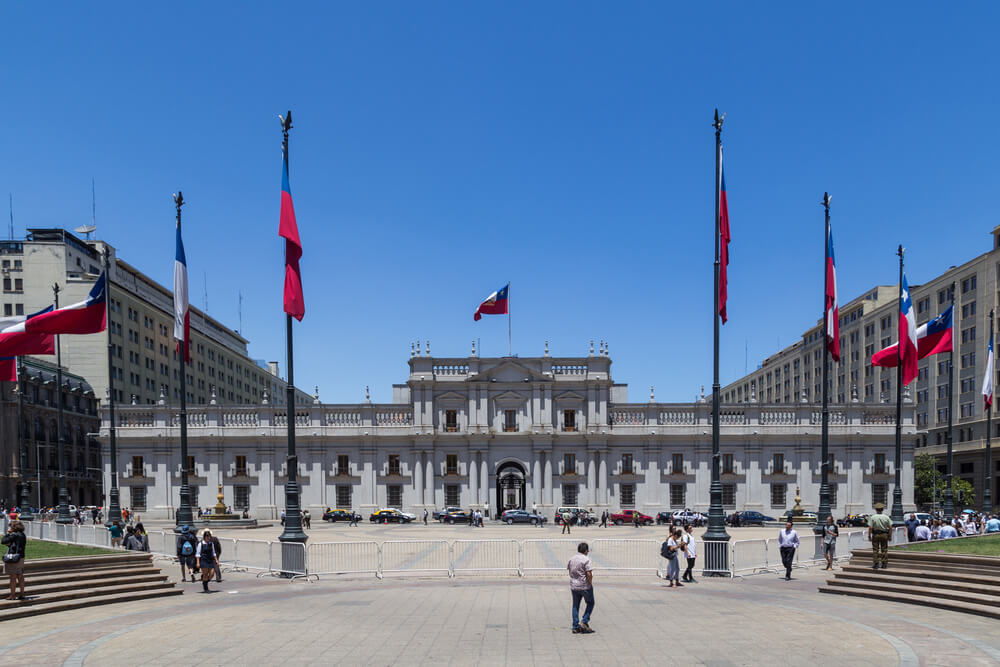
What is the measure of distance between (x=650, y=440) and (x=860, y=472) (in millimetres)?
17980

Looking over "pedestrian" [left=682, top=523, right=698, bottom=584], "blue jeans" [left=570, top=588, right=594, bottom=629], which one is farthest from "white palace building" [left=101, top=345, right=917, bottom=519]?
"blue jeans" [left=570, top=588, right=594, bottom=629]

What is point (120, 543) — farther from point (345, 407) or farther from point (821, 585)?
point (345, 407)

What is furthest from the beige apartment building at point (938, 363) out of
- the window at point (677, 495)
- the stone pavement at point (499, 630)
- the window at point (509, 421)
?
the stone pavement at point (499, 630)

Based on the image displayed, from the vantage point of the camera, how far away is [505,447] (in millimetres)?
70688

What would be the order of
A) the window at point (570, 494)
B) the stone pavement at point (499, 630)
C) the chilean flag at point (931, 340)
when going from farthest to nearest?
the window at point (570, 494), the chilean flag at point (931, 340), the stone pavement at point (499, 630)

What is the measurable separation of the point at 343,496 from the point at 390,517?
745cm

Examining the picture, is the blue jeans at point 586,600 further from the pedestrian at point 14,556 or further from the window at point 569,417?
the window at point 569,417

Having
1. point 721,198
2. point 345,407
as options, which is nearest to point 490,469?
point 345,407

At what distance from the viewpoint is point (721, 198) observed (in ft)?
83.5

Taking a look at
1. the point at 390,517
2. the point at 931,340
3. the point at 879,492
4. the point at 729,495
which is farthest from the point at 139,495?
the point at 879,492

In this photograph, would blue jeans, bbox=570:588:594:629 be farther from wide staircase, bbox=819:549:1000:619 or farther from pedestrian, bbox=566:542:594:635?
wide staircase, bbox=819:549:1000:619

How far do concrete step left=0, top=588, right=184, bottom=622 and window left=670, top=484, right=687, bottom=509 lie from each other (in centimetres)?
5393

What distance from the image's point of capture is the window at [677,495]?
6944 cm

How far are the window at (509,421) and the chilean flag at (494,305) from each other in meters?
10.7
